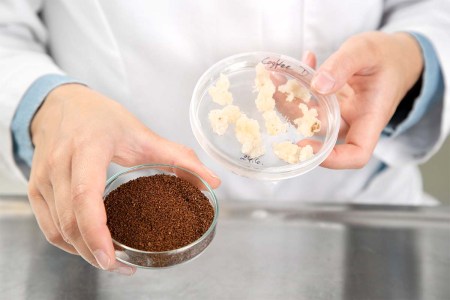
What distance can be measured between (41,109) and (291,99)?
40 cm

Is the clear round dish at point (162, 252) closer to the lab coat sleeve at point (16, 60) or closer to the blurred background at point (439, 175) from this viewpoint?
the lab coat sleeve at point (16, 60)

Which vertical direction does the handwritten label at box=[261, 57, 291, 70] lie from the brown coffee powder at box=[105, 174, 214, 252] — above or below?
above

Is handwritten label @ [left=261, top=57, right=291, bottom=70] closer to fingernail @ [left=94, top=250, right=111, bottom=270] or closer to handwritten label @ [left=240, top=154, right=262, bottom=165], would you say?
handwritten label @ [left=240, top=154, right=262, bottom=165]

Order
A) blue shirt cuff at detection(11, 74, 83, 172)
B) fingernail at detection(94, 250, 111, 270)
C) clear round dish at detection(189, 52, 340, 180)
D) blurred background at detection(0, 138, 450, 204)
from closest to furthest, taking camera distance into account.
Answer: fingernail at detection(94, 250, 111, 270) < clear round dish at detection(189, 52, 340, 180) < blue shirt cuff at detection(11, 74, 83, 172) < blurred background at detection(0, 138, 450, 204)

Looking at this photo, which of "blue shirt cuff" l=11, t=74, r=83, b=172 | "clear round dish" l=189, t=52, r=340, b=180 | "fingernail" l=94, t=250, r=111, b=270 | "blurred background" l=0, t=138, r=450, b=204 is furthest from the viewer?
"blurred background" l=0, t=138, r=450, b=204

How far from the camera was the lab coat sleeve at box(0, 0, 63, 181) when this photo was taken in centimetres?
82

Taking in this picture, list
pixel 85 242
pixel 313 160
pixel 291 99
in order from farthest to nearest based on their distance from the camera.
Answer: pixel 291 99
pixel 313 160
pixel 85 242

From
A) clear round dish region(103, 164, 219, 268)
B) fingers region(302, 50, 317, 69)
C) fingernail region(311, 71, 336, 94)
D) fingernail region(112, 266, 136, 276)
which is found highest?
fingernail region(311, 71, 336, 94)

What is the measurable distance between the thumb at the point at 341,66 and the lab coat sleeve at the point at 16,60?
43 cm

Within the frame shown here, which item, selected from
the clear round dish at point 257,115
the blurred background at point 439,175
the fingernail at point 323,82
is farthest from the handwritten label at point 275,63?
the blurred background at point 439,175

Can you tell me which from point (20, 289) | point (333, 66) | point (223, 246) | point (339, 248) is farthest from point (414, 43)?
point (20, 289)

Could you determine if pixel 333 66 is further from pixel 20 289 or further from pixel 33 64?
pixel 20 289

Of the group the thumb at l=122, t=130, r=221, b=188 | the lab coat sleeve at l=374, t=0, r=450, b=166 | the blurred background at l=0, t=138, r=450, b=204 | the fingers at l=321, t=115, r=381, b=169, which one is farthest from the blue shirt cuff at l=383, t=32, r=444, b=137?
the blurred background at l=0, t=138, r=450, b=204

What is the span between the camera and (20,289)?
0.79 metres
